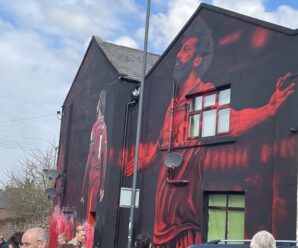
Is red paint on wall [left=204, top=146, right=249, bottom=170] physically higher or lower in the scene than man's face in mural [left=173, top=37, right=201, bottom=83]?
lower

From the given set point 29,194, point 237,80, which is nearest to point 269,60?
point 237,80

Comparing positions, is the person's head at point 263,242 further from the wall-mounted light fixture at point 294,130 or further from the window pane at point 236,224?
the window pane at point 236,224

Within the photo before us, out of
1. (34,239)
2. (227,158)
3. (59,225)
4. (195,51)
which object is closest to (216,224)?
(227,158)

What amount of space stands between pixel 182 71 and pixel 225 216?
4511 mm

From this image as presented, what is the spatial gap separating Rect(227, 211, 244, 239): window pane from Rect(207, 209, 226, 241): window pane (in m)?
0.21

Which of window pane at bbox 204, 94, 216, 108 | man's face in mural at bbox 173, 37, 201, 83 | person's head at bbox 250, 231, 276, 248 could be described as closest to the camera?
person's head at bbox 250, 231, 276, 248

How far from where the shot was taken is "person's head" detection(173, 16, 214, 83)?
46.6ft

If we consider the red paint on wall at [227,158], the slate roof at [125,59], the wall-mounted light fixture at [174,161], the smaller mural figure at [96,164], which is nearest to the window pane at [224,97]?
the red paint on wall at [227,158]

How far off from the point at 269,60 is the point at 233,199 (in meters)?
3.35

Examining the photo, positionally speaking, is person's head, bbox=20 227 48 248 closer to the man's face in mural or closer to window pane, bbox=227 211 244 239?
window pane, bbox=227 211 244 239

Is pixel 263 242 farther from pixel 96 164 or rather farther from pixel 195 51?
pixel 96 164

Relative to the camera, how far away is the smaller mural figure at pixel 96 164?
18312 mm

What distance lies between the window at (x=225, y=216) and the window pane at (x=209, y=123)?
1.64 metres

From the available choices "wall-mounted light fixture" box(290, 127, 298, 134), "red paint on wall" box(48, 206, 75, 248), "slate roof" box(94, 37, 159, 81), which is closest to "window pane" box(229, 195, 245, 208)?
"wall-mounted light fixture" box(290, 127, 298, 134)
